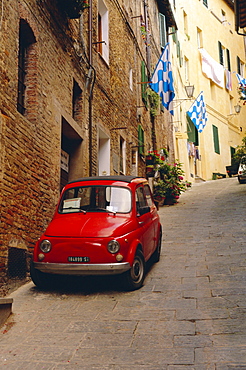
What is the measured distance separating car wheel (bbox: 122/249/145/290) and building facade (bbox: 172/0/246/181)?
20.7 meters

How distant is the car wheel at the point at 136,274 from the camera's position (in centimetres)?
626

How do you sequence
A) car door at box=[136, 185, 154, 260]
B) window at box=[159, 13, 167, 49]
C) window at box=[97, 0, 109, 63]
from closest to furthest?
car door at box=[136, 185, 154, 260] → window at box=[97, 0, 109, 63] → window at box=[159, 13, 167, 49]

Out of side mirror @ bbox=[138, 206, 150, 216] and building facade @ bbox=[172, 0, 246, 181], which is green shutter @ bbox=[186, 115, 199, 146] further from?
side mirror @ bbox=[138, 206, 150, 216]

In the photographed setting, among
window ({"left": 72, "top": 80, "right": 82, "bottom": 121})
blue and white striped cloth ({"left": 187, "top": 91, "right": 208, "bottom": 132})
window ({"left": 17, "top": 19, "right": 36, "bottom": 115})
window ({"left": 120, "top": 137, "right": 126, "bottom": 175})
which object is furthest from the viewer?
blue and white striped cloth ({"left": 187, "top": 91, "right": 208, "bottom": 132})

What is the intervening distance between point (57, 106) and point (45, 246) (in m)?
3.61

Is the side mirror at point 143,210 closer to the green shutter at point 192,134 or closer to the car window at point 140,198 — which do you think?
the car window at point 140,198

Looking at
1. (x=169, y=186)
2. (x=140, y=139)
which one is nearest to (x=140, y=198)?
(x=169, y=186)

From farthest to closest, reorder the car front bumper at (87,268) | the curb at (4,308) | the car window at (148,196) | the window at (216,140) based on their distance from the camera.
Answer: the window at (216,140)
the car window at (148,196)
the car front bumper at (87,268)
the curb at (4,308)

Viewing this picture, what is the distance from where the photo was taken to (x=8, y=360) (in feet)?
14.1

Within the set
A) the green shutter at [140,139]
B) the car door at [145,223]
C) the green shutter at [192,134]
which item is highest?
the green shutter at [192,134]

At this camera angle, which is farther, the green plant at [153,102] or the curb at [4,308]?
the green plant at [153,102]

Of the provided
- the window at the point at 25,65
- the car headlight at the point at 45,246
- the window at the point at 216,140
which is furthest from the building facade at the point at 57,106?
the window at the point at 216,140

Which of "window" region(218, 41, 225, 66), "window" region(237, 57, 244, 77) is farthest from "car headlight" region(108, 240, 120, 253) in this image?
"window" region(237, 57, 244, 77)

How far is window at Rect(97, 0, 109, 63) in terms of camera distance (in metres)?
13.2
